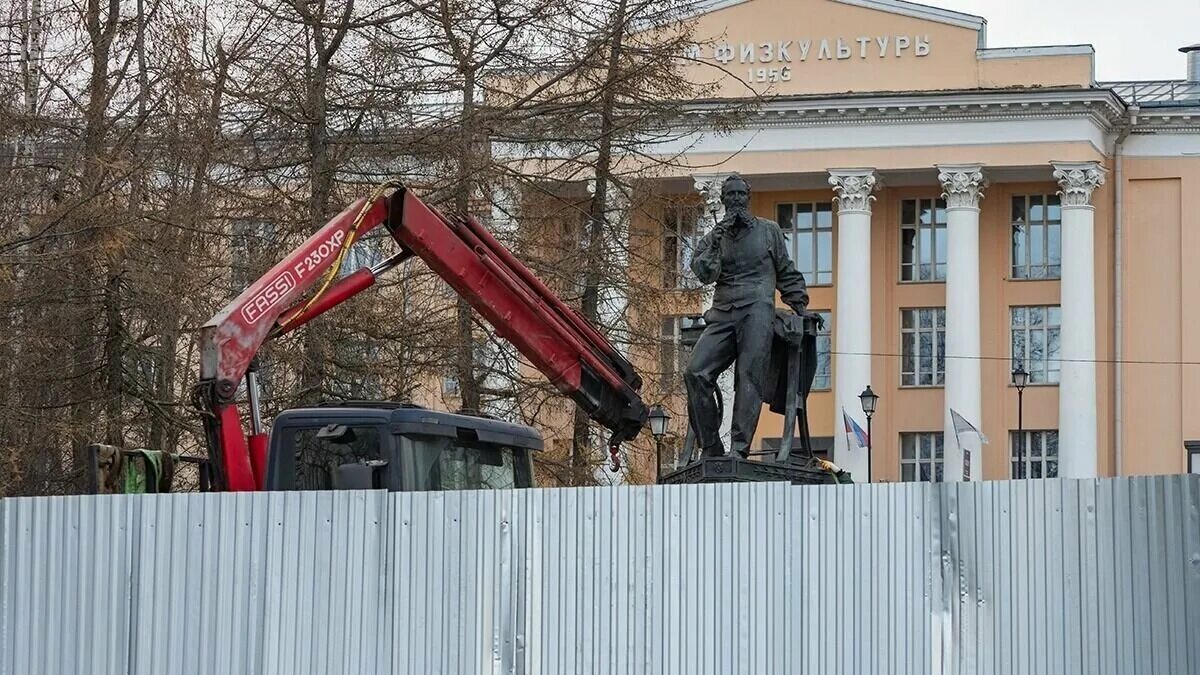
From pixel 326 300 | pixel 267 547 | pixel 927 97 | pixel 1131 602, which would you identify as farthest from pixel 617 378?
pixel 927 97

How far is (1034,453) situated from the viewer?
61406 millimetres

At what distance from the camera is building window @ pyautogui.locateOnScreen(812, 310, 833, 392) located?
61875 millimetres

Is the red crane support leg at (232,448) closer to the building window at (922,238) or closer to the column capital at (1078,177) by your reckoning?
the column capital at (1078,177)

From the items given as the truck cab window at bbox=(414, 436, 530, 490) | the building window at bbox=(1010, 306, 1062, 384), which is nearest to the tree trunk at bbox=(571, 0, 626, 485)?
the truck cab window at bbox=(414, 436, 530, 490)

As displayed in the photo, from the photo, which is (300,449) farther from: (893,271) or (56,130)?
(893,271)

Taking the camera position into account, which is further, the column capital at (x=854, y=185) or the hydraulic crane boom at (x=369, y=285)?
the column capital at (x=854, y=185)

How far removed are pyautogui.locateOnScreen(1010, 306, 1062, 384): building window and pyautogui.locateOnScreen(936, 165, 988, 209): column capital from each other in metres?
3.88

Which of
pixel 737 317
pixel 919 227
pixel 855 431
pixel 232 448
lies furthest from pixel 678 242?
pixel 919 227

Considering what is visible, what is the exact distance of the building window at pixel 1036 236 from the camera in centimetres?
6239

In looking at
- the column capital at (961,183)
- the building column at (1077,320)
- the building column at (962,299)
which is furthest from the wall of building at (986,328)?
the column capital at (961,183)

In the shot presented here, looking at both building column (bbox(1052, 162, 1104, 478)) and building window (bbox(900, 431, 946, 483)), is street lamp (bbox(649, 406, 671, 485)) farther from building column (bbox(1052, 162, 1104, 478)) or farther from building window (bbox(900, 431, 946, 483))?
building window (bbox(900, 431, 946, 483))

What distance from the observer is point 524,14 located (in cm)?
2747

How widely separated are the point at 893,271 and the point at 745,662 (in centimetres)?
5239

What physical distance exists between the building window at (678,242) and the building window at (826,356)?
28.5 m
